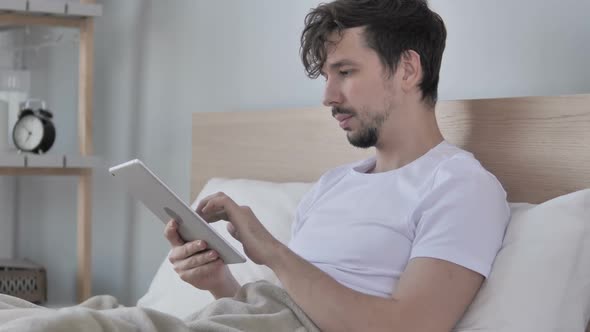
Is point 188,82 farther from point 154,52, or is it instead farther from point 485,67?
point 485,67

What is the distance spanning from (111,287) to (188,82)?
778 millimetres

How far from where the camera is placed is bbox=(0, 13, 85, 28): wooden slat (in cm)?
270

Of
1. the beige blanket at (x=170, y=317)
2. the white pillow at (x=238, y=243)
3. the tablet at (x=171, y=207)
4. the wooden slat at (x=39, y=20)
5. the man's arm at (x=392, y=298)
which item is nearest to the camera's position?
the beige blanket at (x=170, y=317)

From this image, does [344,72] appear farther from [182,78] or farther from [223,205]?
[182,78]

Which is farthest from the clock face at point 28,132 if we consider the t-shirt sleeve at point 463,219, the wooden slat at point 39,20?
the t-shirt sleeve at point 463,219

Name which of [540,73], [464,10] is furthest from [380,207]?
[464,10]

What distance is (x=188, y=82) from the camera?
2.65 meters

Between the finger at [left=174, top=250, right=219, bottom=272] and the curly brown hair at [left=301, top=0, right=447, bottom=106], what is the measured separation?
37cm

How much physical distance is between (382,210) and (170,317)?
40 cm

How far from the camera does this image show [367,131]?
1.54m

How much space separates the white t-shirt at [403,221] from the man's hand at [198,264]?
137 mm

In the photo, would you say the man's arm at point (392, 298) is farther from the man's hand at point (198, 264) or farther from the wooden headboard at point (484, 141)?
the wooden headboard at point (484, 141)

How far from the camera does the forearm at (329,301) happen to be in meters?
1.28

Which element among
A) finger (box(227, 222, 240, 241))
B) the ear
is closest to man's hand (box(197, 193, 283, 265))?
finger (box(227, 222, 240, 241))
